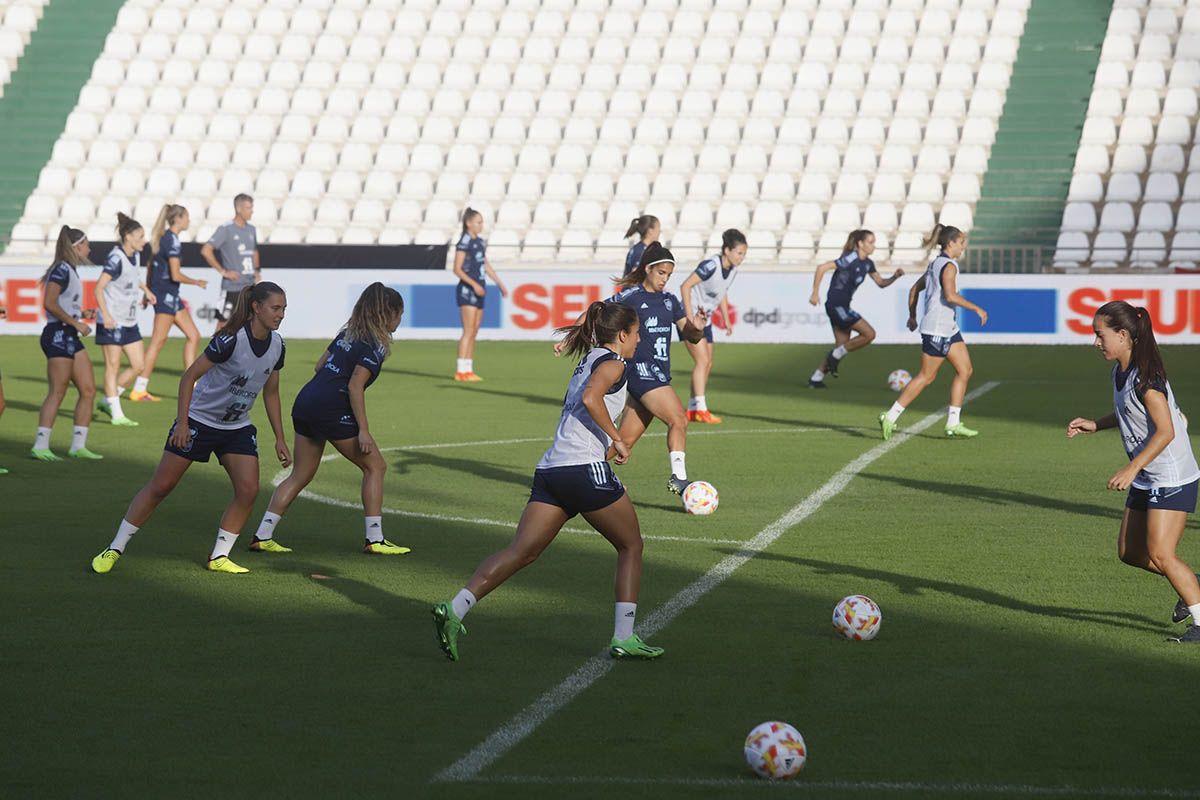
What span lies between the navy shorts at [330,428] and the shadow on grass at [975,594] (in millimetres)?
2405

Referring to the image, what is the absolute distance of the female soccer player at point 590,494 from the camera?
7672 mm

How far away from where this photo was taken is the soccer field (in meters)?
6.22

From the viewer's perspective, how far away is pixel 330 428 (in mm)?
10320

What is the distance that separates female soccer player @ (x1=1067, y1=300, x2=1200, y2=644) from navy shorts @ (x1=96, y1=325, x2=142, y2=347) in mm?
11676

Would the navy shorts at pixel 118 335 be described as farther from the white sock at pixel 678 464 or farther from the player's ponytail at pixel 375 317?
the player's ponytail at pixel 375 317

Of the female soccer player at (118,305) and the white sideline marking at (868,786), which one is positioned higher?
the female soccer player at (118,305)

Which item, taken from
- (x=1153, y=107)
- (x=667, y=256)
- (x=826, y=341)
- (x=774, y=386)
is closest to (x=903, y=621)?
(x=667, y=256)

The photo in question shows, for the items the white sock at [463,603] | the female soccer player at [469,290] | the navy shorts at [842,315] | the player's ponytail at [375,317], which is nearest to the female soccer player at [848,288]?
the navy shorts at [842,315]

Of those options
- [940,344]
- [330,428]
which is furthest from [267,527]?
[940,344]

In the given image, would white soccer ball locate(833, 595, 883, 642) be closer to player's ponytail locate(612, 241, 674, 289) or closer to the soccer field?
the soccer field

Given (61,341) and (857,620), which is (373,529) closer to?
(857,620)

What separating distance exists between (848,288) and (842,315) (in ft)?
1.13

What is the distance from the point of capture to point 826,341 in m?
28.1

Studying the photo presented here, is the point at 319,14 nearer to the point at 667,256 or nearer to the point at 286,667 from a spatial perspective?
the point at 667,256
